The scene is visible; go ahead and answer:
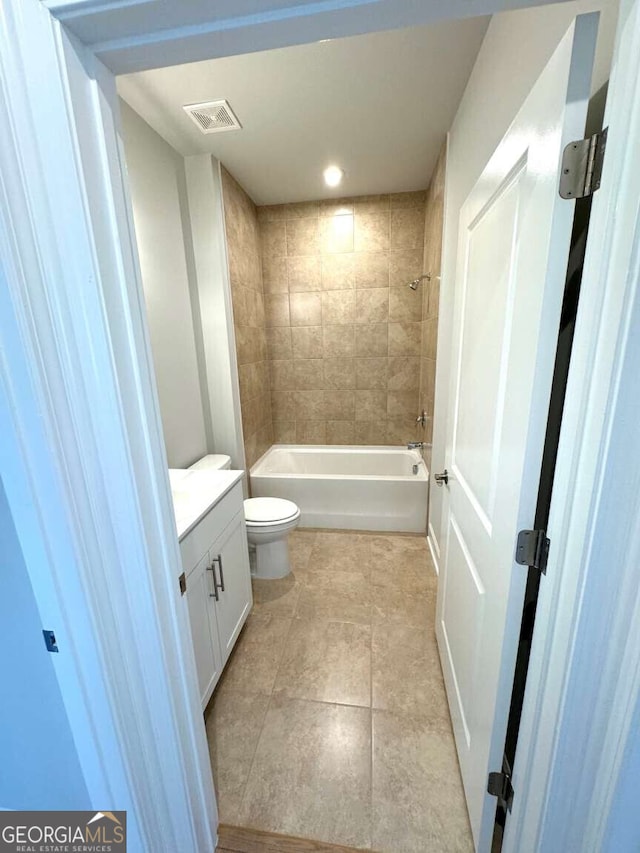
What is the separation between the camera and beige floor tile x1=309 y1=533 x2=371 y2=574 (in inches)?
90.4

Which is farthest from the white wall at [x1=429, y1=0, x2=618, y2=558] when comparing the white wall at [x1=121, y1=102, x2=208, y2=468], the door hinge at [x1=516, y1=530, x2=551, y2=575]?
the white wall at [x1=121, y1=102, x2=208, y2=468]

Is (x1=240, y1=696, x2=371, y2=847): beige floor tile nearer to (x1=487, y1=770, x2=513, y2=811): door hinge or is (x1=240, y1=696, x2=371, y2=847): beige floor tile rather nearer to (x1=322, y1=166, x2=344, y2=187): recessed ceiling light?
(x1=487, y1=770, x2=513, y2=811): door hinge

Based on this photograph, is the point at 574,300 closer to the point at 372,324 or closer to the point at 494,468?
the point at 494,468

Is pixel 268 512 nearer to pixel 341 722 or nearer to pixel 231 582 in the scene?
pixel 231 582

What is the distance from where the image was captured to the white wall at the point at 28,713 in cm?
69

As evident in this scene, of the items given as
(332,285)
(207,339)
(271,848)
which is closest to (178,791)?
(271,848)

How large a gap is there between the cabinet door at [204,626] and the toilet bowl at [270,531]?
0.61m

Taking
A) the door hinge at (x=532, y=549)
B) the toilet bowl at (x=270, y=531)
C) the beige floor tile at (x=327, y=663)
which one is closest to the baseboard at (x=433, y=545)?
the beige floor tile at (x=327, y=663)

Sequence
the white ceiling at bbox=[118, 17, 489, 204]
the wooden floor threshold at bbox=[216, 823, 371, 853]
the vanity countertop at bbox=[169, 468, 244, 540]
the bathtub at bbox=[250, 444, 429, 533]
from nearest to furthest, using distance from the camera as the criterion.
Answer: the wooden floor threshold at bbox=[216, 823, 371, 853] < the vanity countertop at bbox=[169, 468, 244, 540] < the white ceiling at bbox=[118, 17, 489, 204] < the bathtub at bbox=[250, 444, 429, 533]

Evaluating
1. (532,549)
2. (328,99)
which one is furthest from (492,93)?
(532,549)

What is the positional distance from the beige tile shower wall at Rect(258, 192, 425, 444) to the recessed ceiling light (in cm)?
34

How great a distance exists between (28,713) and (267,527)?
1.24 metres

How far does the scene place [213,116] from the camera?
5.53ft

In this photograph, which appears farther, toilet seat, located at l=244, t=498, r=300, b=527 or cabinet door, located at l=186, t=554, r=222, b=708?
Result: toilet seat, located at l=244, t=498, r=300, b=527
